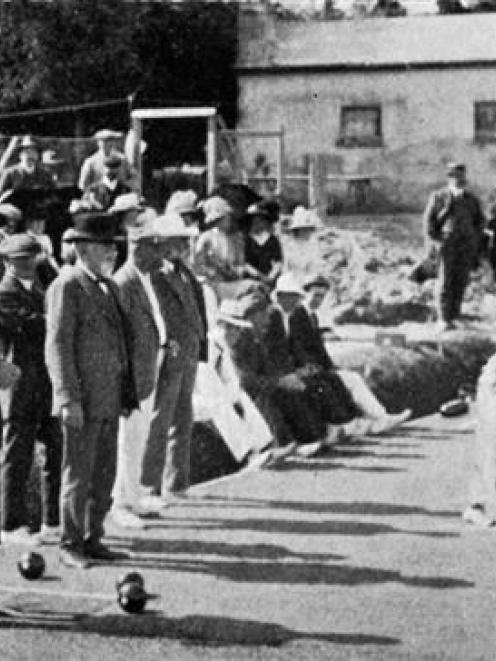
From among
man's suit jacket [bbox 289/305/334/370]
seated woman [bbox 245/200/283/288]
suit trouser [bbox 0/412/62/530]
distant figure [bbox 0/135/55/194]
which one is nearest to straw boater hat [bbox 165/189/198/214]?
man's suit jacket [bbox 289/305/334/370]

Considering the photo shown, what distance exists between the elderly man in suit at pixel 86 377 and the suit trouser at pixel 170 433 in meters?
1.63

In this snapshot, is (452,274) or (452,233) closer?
(452,233)

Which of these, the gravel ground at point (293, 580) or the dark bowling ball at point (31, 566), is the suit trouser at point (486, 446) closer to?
the gravel ground at point (293, 580)

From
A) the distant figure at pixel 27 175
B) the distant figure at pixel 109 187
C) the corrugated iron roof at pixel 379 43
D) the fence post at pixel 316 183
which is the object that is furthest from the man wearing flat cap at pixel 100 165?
the corrugated iron roof at pixel 379 43

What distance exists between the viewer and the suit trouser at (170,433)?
11.4m

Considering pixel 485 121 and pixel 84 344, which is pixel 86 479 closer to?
pixel 84 344

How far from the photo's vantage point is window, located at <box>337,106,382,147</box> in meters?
41.0

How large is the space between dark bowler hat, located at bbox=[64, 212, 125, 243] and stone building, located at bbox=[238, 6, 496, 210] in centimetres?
3061

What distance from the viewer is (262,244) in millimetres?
15633

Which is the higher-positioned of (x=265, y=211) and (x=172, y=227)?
(x=172, y=227)

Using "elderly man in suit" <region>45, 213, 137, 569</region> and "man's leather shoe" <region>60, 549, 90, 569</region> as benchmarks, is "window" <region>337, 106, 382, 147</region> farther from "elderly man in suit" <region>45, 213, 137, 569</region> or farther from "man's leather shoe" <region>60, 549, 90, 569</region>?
"man's leather shoe" <region>60, 549, 90, 569</region>

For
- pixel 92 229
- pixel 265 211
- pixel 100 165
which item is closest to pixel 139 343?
pixel 92 229

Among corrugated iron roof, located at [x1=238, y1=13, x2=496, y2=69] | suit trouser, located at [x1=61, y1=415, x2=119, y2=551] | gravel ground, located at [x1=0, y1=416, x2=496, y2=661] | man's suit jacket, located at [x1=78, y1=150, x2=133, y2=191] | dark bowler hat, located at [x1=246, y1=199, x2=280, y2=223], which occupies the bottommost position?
gravel ground, located at [x1=0, y1=416, x2=496, y2=661]

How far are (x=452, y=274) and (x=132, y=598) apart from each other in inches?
540
